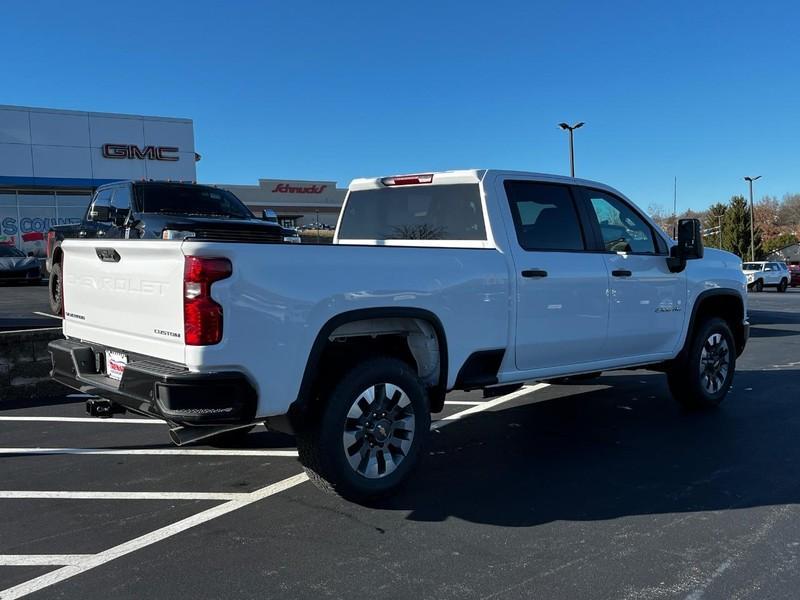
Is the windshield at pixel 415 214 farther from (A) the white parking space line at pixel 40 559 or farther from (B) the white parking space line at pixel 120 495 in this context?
(A) the white parking space line at pixel 40 559

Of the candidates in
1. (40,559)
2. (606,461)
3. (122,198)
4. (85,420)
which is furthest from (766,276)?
(40,559)

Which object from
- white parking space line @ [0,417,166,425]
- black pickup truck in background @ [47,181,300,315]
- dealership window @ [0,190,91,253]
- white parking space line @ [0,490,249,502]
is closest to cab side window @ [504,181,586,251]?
white parking space line @ [0,490,249,502]

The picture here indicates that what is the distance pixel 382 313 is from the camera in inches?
161

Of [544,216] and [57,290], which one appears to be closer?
[57,290]

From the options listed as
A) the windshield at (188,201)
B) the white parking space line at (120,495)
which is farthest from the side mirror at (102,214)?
the white parking space line at (120,495)

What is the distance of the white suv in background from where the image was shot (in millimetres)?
34438

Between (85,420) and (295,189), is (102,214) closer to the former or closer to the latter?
(85,420)

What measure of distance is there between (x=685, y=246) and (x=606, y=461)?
2.13m

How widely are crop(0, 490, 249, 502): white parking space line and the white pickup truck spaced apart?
1.76 feet

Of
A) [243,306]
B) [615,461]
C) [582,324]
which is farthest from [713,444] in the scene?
[243,306]

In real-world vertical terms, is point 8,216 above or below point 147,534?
above

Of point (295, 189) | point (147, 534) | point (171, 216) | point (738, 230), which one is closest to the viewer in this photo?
point (147, 534)

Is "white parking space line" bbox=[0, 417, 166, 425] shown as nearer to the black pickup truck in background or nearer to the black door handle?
the black pickup truck in background

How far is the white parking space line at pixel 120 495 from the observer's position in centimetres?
433
